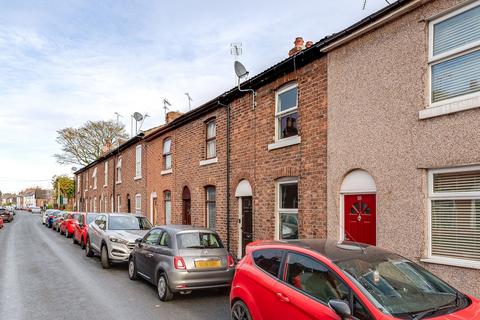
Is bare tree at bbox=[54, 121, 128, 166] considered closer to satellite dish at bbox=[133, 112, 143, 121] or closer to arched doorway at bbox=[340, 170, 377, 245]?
satellite dish at bbox=[133, 112, 143, 121]

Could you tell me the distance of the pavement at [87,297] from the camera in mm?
7242

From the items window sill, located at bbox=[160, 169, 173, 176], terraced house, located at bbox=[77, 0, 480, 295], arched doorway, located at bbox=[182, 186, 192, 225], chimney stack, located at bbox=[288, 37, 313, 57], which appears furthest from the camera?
window sill, located at bbox=[160, 169, 173, 176]

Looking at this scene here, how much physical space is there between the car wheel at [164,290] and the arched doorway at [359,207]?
376 centimetres

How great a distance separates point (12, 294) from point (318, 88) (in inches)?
321

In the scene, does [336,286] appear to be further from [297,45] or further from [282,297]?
[297,45]

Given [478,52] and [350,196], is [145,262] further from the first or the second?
[478,52]

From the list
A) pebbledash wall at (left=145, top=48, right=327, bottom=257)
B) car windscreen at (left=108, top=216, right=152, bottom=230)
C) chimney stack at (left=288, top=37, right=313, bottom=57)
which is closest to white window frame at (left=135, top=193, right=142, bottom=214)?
pebbledash wall at (left=145, top=48, right=327, bottom=257)

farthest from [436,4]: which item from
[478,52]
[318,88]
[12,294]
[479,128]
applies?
[12,294]

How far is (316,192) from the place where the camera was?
932 cm

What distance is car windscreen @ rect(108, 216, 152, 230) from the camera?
43.5ft

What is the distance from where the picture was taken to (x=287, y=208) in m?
10.6

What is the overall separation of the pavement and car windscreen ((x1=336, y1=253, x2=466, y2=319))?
344 centimetres

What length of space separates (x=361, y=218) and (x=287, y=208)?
8.51ft

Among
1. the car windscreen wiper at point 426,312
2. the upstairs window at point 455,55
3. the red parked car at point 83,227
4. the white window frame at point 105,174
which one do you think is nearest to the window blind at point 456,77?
the upstairs window at point 455,55
